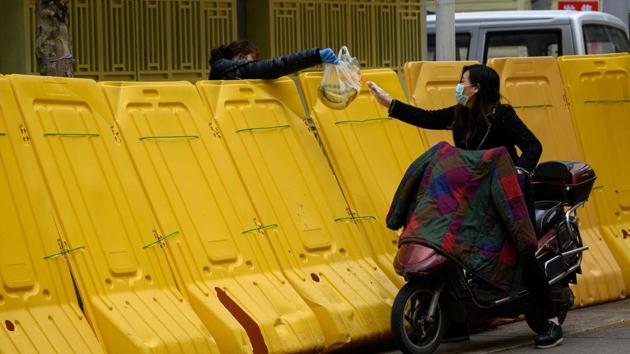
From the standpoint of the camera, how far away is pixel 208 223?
781 centimetres

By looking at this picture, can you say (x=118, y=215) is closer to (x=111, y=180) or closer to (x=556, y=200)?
(x=111, y=180)

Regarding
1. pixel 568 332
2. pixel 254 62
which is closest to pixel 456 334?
pixel 568 332

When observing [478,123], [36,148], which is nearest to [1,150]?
[36,148]

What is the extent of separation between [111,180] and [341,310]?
157cm

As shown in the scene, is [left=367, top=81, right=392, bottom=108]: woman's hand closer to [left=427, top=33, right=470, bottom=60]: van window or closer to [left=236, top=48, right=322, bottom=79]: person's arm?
[left=236, top=48, right=322, bottom=79]: person's arm

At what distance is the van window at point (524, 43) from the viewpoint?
805 inches

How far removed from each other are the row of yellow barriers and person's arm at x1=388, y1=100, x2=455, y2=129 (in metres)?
0.54

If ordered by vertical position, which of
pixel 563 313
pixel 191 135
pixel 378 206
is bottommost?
pixel 563 313

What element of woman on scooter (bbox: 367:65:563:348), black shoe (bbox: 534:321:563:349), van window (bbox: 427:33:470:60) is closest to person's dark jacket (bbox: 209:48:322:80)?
woman on scooter (bbox: 367:65:563:348)

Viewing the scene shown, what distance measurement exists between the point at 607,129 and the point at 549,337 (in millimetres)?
2737

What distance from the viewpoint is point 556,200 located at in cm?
873

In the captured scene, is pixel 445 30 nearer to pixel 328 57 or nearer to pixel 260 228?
pixel 328 57

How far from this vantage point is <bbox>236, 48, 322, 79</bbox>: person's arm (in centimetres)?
838

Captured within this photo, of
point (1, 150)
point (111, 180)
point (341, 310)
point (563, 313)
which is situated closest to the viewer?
point (1, 150)
